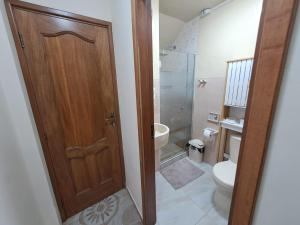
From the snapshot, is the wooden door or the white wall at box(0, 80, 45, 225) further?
the wooden door

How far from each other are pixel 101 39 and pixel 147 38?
0.67 m

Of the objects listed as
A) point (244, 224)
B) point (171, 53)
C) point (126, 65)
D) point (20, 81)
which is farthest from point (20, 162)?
point (171, 53)

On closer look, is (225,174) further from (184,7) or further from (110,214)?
(184,7)

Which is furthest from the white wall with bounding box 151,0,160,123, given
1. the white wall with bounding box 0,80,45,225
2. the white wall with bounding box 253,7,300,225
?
the white wall with bounding box 253,7,300,225

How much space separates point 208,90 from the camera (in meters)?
2.09

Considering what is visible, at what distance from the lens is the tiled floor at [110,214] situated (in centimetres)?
139

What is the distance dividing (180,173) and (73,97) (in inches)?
70.4

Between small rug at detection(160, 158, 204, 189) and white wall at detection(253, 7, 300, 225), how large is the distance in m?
1.58

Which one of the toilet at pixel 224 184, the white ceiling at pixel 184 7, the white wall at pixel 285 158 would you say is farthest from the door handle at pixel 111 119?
the white ceiling at pixel 184 7

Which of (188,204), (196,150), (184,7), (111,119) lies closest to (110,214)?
(188,204)

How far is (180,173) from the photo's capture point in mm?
2051

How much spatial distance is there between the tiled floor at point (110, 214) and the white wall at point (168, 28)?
104 inches

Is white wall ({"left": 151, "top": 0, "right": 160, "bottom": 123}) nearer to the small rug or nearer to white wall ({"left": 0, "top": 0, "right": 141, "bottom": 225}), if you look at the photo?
white wall ({"left": 0, "top": 0, "right": 141, "bottom": 225})

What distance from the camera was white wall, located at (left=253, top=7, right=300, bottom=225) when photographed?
32 centimetres
